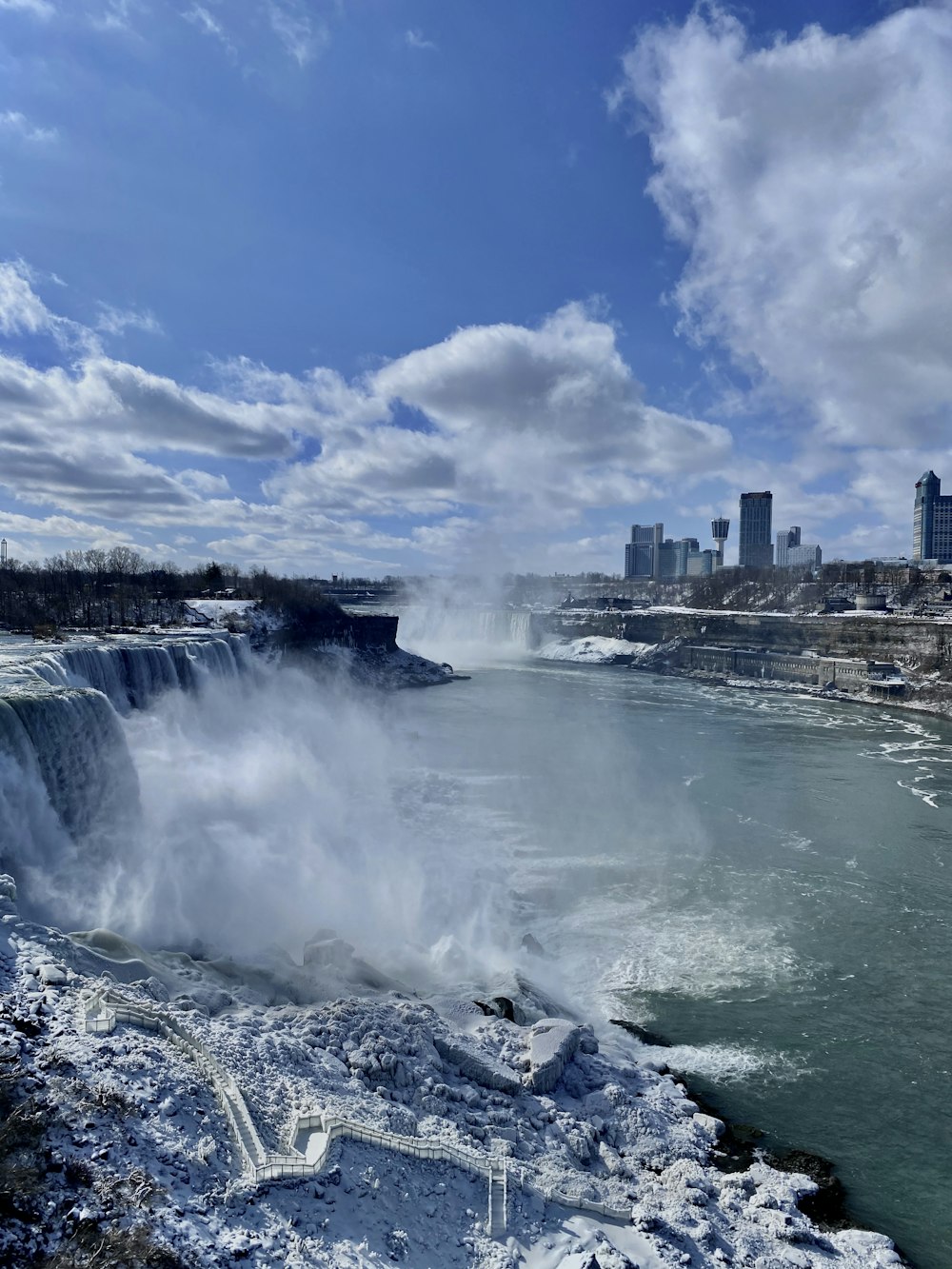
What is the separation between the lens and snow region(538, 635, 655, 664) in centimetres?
5841

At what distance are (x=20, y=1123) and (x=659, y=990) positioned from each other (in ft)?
25.1

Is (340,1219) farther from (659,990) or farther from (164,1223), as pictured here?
(659,990)

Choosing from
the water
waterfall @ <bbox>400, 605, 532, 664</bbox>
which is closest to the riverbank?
waterfall @ <bbox>400, 605, 532, 664</bbox>

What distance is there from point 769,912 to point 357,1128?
28.9 feet

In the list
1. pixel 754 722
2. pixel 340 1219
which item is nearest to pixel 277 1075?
pixel 340 1219

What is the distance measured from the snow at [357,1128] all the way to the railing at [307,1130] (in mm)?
21

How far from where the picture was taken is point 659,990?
9.69 meters

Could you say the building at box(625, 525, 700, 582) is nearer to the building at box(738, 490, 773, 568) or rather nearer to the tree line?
the building at box(738, 490, 773, 568)

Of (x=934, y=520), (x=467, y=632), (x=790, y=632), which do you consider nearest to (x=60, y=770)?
(x=790, y=632)

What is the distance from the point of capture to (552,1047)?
734 cm

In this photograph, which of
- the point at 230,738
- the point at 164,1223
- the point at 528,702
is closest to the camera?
the point at 164,1223

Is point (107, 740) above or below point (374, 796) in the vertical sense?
above

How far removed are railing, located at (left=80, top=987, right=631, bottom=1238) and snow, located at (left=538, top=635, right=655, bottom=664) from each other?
5267cm

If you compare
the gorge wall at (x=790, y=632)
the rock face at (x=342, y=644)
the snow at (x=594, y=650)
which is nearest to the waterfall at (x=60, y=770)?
the rock face at (x=342, y=644)
